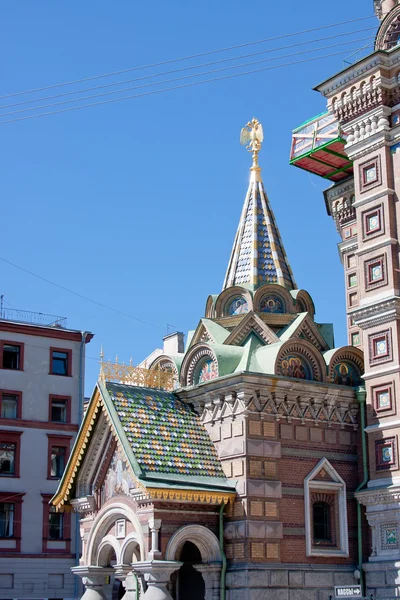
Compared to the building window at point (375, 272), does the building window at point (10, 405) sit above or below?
below

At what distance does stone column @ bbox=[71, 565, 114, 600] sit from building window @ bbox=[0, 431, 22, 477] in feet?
54.0

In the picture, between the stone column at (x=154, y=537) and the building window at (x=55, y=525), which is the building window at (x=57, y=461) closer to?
the building window at (x=55, y=525)

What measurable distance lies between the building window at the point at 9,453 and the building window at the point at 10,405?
2.94ft

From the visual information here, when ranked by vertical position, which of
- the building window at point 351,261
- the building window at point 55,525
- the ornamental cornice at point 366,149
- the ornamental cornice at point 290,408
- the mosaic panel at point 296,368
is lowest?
the building window at point 55,525

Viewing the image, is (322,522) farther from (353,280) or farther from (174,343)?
(174,343)

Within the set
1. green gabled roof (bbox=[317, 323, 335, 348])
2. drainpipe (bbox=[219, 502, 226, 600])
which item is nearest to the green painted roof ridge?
drainpipe (bbox=[219, 502, 226, 600])

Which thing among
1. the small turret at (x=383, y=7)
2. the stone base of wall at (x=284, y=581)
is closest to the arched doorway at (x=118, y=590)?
the stone base of wall at (x=284, y=581)

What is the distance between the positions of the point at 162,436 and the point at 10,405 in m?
19.2

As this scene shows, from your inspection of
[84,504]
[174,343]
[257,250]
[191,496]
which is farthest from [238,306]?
A: [174,343]

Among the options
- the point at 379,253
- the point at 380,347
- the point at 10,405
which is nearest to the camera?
the point at 380,347

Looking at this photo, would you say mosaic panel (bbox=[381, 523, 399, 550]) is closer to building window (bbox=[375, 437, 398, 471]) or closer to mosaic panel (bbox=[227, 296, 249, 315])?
building window (bbox=[375, 437, 398, 471])

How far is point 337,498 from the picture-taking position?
80.2 ft

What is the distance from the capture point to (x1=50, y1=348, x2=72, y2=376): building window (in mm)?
43219

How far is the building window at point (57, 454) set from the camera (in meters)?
41.5
